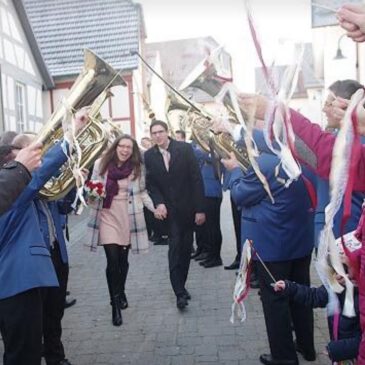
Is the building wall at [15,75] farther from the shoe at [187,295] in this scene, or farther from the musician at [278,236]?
the musician at [278,236]

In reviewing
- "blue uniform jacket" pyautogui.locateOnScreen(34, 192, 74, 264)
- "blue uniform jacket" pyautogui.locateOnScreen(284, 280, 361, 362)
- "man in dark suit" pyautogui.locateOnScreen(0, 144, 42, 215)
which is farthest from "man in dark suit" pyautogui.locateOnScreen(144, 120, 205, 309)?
"man in dark suit" pyautogui.locateOnScreen(0, 144, 42, 215)

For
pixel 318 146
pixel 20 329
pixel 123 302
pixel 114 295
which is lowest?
pixel 123 302

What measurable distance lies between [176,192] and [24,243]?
2.73 m

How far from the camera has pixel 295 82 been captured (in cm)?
216

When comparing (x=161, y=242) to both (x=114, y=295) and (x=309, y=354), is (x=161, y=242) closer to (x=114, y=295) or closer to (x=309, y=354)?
(x=114, y=295)

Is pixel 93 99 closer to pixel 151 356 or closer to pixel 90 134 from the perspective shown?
pixel 90 134

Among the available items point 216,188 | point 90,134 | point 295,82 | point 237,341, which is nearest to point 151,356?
point 237,341

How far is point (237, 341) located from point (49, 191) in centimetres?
203

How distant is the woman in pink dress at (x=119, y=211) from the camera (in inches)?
202

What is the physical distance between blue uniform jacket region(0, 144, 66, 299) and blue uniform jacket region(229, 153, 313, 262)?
146 cm

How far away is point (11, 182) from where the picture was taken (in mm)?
2482

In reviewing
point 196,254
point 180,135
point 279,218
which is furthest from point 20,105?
point 279,218

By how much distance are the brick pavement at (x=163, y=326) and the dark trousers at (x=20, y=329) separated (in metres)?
1.23

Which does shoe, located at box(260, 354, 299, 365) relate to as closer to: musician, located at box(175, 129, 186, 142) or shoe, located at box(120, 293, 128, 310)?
shoe, located at box(120, 293, 128, 310)
